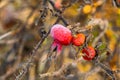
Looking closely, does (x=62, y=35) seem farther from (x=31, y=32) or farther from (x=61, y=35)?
(x=31, y=32)

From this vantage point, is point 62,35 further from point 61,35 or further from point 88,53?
point 88,53

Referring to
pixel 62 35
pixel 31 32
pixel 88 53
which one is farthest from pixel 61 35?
pixel 31 32

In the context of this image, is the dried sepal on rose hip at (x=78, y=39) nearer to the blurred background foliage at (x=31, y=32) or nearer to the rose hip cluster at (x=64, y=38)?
the rose hip cluster at (x=64, y=38)

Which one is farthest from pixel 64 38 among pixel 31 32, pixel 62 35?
pixel 31 32

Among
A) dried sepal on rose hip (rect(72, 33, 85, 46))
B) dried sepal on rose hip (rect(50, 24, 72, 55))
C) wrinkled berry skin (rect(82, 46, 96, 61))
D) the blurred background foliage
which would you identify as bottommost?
the blurred background foliage

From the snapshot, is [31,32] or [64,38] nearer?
[64,38]

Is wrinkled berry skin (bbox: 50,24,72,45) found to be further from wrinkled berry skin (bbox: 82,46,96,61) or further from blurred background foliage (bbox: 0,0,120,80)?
blurred background foliage (bbox: 0,0,120,80)

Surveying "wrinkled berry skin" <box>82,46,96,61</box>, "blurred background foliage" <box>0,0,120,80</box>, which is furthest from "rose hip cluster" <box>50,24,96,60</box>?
"blurred background foliage" <box>0,0,120,80</box>

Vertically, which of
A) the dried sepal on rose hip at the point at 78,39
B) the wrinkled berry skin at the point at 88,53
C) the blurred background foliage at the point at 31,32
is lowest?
the blurred background foliage at the point at 31,32

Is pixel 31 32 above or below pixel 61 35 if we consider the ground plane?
below

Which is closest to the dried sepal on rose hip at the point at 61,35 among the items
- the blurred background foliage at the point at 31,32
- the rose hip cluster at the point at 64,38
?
the rose hip cluster at the point at 64,38

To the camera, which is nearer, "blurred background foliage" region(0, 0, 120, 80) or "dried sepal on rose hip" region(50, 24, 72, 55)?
"dried sepal on rose hip" region(50, 24, 72, 55)

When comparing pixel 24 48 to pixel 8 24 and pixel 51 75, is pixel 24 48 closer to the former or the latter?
pixel 8 24

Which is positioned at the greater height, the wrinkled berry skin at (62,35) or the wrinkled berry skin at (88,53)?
the wrinkled berry skin at (62,35)
